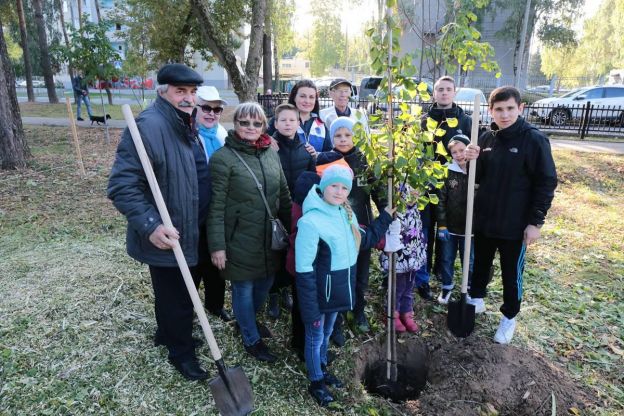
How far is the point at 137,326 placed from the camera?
3.41 meters

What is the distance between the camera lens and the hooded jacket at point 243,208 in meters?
2.78

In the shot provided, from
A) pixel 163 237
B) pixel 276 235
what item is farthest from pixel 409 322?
pixel 163 237

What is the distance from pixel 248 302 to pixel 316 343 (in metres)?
0.58

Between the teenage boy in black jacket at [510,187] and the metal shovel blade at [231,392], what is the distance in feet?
7.10

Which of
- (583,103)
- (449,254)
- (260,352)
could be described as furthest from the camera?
(583,103)

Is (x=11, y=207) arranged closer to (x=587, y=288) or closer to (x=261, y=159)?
(x=261, y=159)

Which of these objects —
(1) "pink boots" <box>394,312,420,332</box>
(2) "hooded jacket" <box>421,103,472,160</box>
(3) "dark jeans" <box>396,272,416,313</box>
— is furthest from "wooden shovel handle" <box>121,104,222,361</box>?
(2) "hooded jacket" <box>421,103,472,160</box>

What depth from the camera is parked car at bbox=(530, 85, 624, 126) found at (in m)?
14.2

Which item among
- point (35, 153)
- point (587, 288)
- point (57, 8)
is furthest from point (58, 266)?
point (57, 8)

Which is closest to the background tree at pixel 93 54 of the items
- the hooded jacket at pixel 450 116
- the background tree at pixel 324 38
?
the hooded jacket at pixel 450 116

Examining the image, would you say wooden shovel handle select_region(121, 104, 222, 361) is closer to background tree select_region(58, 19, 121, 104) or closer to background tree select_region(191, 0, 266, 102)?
background tree select_region(191, 0, 266, 102)

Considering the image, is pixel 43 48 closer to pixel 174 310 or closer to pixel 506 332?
pixel 174 310

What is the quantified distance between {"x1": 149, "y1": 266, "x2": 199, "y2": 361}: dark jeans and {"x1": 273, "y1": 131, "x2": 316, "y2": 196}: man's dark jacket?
3.81 ft

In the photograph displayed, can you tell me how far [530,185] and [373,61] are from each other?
1.54 metres
